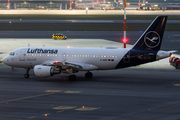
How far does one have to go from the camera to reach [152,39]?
38.7 meters

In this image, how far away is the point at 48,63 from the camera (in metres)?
37.4

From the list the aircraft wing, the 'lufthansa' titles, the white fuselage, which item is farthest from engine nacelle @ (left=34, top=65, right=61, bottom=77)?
the 'lufthansa' titles

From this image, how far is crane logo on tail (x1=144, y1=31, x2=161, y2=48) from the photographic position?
3853cm

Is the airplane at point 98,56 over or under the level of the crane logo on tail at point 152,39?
under

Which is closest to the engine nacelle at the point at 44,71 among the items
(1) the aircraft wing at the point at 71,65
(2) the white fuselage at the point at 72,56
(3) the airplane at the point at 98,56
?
(3) the airplane at the point at 98,56

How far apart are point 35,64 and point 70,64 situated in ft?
16.5

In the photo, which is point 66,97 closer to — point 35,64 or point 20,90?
point 20,90

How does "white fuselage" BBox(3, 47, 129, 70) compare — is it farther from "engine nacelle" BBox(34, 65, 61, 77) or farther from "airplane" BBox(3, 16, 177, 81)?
"engine nacelle" BBox(34, 65, 61, 77)

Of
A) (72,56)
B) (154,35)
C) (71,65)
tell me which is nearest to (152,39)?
(154,35)

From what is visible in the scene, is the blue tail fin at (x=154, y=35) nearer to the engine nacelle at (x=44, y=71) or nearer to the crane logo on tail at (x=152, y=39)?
the crane logo on tail at (x=152, y=39)

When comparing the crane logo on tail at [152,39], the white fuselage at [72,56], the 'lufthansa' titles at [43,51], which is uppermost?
the crane logo on tail at [152,39]

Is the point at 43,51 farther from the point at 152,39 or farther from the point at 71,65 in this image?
the point at 152,39

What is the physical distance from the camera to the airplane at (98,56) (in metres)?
38.0

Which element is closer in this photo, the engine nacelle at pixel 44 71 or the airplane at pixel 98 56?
the engine nacelle at pixel 44 71
